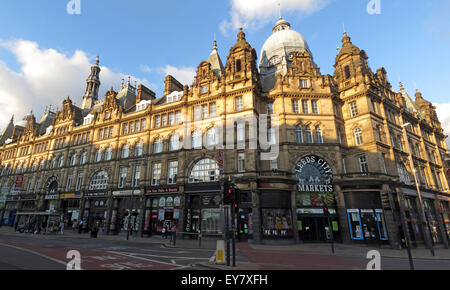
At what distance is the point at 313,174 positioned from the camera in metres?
28.0

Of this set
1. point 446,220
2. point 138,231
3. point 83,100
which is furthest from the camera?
point 83,100

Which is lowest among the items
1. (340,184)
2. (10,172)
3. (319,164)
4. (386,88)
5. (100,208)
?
(100,208)

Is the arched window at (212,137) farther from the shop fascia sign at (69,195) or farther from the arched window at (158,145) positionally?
the shop fascia sign at (69,195)

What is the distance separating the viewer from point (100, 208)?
118 feet

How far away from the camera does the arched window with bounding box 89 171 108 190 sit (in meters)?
37.2

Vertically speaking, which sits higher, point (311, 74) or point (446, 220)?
point (311, 74)

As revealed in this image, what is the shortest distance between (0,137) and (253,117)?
76970mm

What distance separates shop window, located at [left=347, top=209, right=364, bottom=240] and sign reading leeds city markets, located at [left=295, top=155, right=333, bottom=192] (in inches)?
126

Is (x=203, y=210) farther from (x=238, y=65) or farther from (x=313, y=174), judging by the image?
(x=238, y=65)

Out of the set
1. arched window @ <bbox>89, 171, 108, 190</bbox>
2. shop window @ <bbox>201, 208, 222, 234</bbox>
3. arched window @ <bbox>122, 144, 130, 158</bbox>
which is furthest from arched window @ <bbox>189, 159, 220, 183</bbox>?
arched window @ <bbox>89, 171, 108, 190</bbox>

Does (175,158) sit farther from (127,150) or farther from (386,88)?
(386,88)

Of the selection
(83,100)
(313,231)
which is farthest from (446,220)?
(83,100)

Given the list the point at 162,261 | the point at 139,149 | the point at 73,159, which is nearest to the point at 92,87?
the point at 73,159

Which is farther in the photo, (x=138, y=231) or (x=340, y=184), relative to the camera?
(x=138, y=231)
